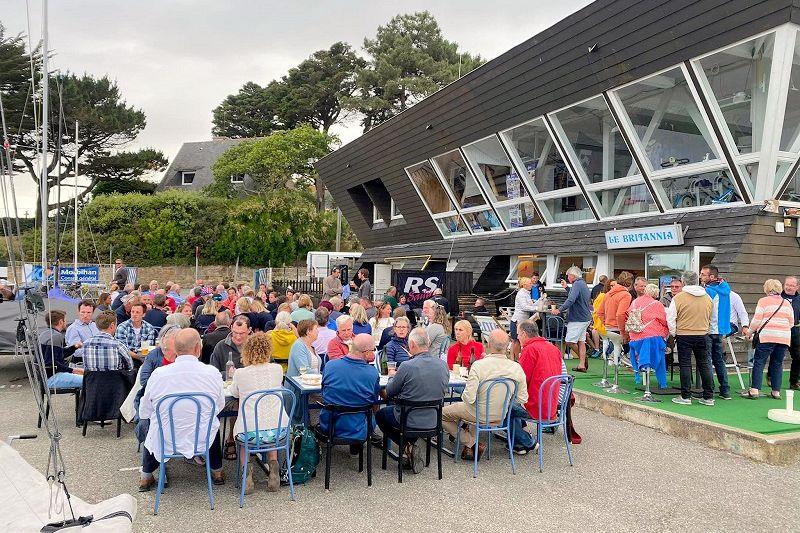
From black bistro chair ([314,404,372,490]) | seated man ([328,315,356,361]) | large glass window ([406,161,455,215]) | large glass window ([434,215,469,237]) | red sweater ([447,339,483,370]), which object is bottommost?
black bistro chair ([314,404,372,490])

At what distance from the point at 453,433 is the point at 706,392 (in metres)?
3.71

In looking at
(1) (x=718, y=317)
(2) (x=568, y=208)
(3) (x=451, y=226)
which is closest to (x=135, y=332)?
(1) (x=718, y=317)

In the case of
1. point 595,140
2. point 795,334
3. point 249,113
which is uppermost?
point 249,113

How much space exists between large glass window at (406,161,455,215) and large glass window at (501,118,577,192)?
12.7 ft

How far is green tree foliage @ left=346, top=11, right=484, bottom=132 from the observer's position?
40.8m

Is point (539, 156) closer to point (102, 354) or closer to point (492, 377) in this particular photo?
point (492, 377)

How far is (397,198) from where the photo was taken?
20891mm

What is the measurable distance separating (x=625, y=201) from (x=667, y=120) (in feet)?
6.31

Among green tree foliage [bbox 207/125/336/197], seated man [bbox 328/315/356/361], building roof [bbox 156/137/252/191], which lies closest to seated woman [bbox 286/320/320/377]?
seated man [bbox 328/315/356/361]

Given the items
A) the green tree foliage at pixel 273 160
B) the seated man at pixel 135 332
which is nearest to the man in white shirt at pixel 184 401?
the seated man at pixel 135 332

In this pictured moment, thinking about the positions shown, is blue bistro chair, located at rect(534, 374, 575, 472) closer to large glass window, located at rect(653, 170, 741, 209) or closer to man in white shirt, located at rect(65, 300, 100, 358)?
man in white shirt, located at rect(65, 300, 100, 358)

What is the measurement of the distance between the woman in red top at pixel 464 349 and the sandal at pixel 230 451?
246 cm

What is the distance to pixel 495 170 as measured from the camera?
16375mm

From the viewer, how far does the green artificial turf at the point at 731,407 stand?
6.44 meters
